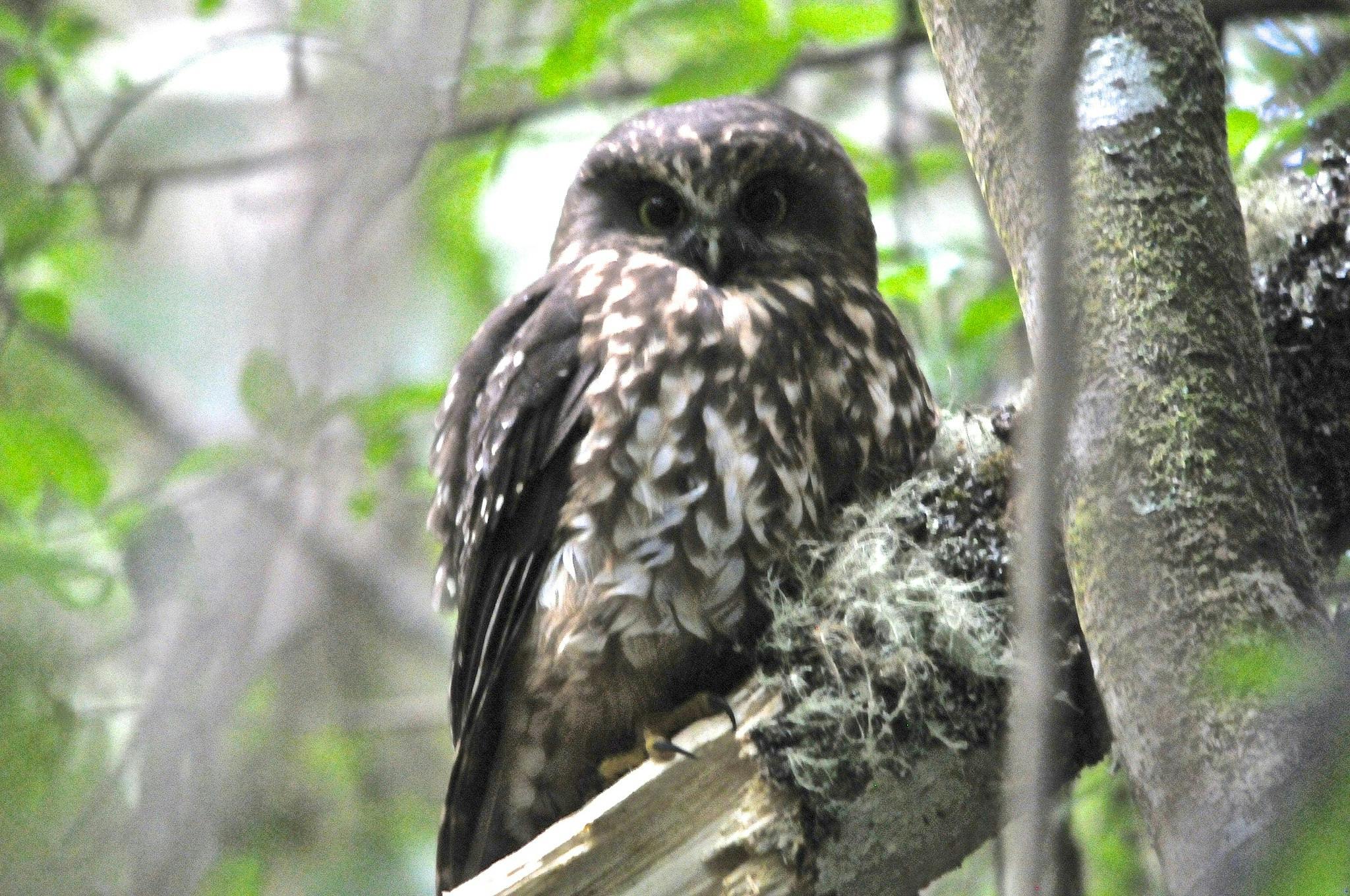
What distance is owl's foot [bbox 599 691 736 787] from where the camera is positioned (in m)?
2.19

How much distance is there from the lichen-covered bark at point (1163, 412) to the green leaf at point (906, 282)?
88 cm

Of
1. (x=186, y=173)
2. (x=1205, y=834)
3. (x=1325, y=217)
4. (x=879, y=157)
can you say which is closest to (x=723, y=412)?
(x=1325, y=217)

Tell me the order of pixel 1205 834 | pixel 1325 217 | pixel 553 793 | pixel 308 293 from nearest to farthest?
pixel 1205 834 < pixel 308 293 < pixel 1325 217 < pixel 553 793

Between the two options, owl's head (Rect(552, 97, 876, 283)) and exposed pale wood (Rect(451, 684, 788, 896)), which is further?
owl's head (Rect(552, 97, 876, 283))

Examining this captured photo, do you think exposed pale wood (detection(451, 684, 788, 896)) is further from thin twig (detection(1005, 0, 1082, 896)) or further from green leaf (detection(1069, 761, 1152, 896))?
green leaf (detection(1069, 761, 1152, 896))

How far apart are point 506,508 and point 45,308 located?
4.98 feet

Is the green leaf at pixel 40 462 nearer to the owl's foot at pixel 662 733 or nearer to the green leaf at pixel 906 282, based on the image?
the owl's foot at pixel 662 733

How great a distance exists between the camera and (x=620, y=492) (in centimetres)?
243

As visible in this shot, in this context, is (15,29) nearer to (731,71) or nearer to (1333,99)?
(731,71)

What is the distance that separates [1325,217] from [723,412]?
98 centimetres

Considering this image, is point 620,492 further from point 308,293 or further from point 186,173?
point 186,173

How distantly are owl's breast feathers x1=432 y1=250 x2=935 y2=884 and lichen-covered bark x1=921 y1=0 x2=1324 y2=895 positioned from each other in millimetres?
631

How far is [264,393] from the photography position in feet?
10.00

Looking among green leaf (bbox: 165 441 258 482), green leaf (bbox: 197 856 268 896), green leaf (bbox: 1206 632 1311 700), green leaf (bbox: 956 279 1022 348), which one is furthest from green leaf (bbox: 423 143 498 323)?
green leaf (bbox: 1206 632 1311 700)
